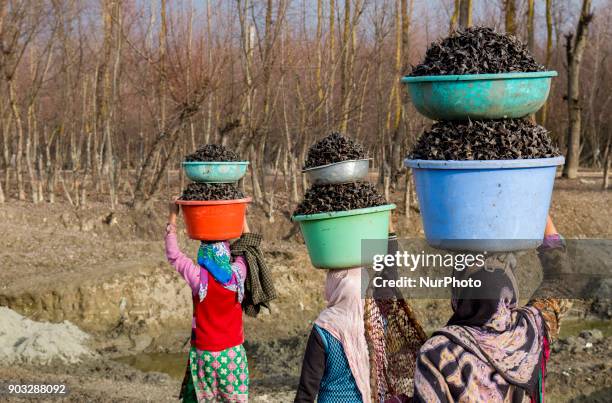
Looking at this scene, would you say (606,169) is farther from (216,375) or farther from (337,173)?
(337,173)

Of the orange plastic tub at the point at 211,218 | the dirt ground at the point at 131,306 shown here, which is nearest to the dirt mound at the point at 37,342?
the dirt ground at the point at 131,306

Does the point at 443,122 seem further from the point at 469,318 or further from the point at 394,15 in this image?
the point at 394,15

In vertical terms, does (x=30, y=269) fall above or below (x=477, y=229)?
below

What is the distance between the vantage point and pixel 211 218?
4.40 metres

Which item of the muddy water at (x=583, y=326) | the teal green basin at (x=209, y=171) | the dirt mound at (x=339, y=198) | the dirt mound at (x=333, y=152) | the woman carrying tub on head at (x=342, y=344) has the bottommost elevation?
the muddy water at (x=583, y=326)

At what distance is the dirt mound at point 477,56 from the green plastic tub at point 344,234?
0.70 metres

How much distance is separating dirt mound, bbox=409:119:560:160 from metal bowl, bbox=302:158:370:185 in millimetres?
809

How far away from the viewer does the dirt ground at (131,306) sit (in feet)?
22.6

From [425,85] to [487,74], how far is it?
0.20 metres

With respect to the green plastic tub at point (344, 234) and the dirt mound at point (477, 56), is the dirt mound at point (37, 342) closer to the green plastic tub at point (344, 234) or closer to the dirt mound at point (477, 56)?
the green plastic tub at point (344, 234)

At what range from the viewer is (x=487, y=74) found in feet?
7.56

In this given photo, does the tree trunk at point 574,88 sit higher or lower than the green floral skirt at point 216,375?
higher

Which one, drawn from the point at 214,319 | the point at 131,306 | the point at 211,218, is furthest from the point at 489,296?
the point at 131,306

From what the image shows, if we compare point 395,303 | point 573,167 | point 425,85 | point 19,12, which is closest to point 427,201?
point 425,85
